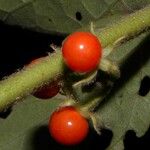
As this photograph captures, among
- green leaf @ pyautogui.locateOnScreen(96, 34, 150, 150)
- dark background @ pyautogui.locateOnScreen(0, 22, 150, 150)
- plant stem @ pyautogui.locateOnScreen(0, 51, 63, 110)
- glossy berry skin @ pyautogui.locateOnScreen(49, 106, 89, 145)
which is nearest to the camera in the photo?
plant stem @ pyautogui.locateOnScreen(0, 51, 63, 110)

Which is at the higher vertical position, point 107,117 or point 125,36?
point 125,36

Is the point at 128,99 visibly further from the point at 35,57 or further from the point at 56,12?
the point at 35,57

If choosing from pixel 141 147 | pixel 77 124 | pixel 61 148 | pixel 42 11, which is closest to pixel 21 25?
pixel 42 11

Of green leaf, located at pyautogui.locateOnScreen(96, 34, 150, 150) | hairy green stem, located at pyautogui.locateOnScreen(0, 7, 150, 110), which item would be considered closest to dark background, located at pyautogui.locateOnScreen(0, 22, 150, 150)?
green leaf, located at pyautogui.locateOnScreen(96, 34, 150, 150)

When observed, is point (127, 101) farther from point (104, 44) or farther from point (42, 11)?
point (104, 44)

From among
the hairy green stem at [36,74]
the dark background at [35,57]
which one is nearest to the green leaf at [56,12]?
the dark background at [35,57]

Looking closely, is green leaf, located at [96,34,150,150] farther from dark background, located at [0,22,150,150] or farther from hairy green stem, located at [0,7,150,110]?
hairy green stem, located at [0,7,150,110]
